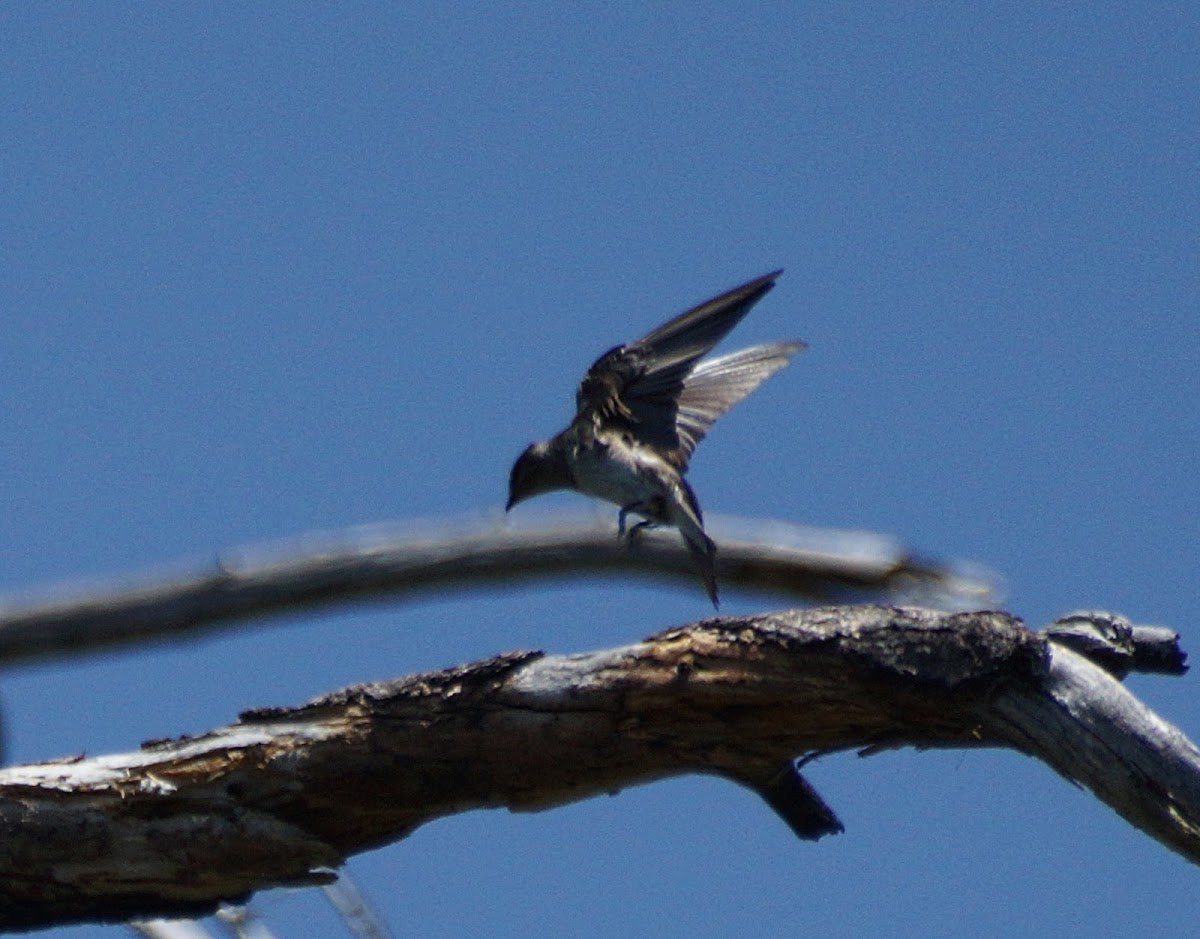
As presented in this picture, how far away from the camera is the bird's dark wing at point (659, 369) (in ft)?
21.1

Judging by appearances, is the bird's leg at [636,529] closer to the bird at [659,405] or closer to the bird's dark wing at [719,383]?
the bird at [659,405]

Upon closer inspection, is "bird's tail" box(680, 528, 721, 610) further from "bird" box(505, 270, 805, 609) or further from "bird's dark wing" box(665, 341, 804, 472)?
"bird's dark wing" box(665, 341, 804, 472)

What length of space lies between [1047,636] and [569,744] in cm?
107

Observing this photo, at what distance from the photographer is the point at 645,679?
14.0ft

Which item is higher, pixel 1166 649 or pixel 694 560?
pixel 694 560

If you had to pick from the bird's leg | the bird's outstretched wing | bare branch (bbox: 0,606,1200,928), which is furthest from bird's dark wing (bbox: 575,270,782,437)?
bare branch (bbox: 0,606,1200,928)

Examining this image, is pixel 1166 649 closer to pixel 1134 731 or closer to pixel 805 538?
pixel 1134 731

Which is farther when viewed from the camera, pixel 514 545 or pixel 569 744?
pixel 514 545

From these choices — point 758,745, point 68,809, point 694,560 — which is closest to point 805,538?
point 694,560

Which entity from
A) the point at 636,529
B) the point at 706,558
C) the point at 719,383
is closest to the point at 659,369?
the point at 719,383

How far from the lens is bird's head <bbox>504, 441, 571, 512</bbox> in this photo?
729 centimetres

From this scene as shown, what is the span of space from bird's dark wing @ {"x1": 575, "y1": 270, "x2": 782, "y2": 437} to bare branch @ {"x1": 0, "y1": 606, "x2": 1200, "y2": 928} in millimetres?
2326

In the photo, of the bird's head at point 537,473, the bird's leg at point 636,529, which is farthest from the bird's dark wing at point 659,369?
the bird's leg at point 636,529

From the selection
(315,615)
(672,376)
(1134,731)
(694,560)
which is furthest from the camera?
(672,376)
